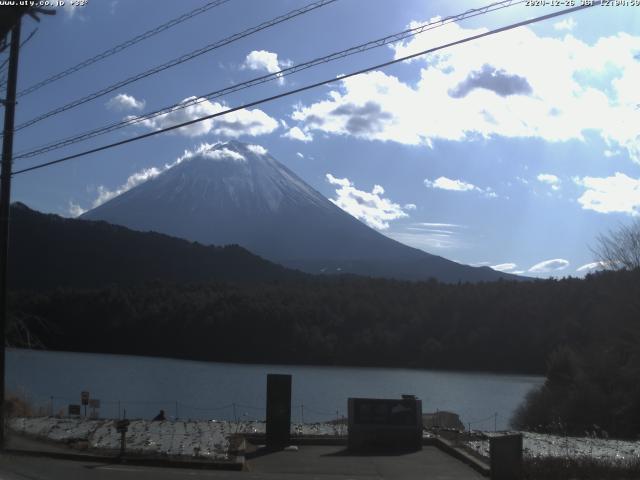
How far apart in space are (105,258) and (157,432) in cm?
9373

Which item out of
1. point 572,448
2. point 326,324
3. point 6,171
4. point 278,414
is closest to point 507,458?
point 572,448

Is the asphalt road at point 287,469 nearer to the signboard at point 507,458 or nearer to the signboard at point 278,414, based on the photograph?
the signboard at point 278,414

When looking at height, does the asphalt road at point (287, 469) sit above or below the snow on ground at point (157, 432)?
below

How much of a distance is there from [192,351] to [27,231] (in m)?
25.6

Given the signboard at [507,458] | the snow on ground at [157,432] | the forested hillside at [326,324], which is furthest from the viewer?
the forested hillside at [326,324]

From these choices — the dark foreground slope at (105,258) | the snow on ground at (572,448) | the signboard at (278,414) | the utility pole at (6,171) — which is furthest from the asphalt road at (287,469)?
the dark foreground slope at (105,258)

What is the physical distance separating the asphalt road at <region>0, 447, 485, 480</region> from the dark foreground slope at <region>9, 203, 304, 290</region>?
239ft

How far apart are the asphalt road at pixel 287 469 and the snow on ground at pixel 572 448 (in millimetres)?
1600

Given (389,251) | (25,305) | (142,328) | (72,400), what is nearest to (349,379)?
(72,400)

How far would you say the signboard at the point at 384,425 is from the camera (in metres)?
17.3

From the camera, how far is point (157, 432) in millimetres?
19109

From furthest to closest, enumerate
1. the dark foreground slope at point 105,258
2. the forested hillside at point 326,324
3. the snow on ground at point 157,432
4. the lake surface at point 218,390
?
the dark foreground slope at point 105,258, the forested hillside at point 326,324, the lake surface at point 218,390, the snow on ground at point 157,432

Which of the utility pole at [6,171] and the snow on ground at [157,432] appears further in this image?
the utility pole at [6,171]

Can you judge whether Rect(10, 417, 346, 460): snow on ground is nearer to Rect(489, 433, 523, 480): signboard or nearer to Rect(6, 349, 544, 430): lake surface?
Rect(489, 433, 523, 480): signboard
